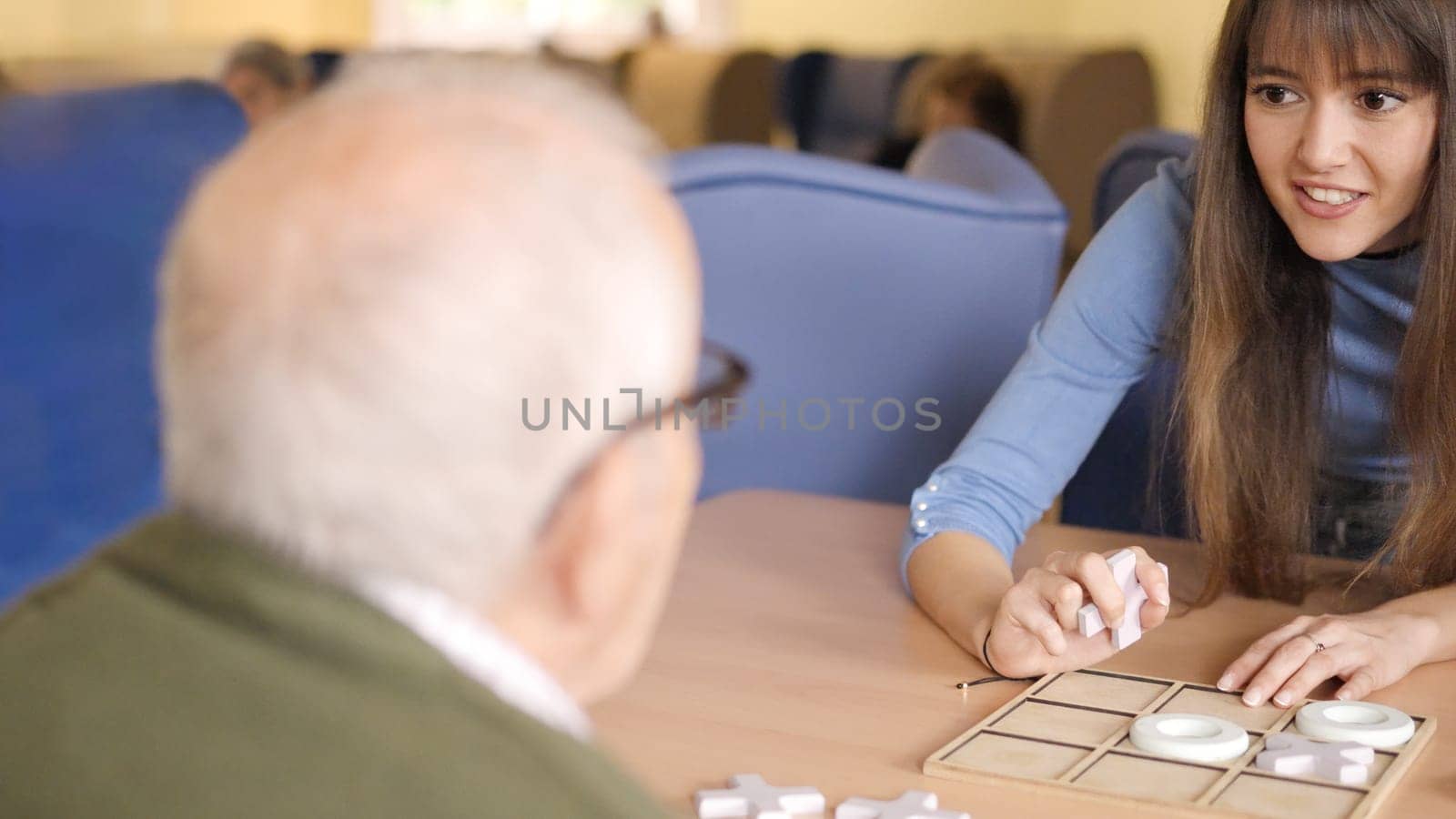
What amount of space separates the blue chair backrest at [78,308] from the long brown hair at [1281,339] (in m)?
1.07

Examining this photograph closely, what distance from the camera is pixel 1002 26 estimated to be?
5.85 m

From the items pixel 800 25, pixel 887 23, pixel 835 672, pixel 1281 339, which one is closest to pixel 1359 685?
pixel 835 672

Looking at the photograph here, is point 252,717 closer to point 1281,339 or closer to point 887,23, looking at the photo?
point 1281,339

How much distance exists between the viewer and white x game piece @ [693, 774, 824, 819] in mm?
846

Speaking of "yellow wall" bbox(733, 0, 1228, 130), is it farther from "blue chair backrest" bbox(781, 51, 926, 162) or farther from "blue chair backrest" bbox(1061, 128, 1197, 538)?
"blue chair backrest" bbox(1061, 128, 1197, 538)

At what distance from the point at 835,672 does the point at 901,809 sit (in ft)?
0.86

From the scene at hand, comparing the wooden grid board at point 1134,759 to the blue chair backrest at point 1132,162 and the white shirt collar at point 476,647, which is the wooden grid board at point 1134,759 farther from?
the blue chair backrest at point 1132,162

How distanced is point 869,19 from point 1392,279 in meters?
5.32

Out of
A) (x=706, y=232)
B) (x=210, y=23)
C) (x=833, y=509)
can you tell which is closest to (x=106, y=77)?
(x=706, y=232)

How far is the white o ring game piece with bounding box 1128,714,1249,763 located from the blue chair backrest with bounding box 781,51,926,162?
465 cm

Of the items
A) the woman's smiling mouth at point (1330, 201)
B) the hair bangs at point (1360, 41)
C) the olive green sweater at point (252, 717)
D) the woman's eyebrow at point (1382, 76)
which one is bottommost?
the olive green sweater at point (252, 717)

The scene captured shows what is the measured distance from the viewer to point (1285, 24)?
53.3 inches

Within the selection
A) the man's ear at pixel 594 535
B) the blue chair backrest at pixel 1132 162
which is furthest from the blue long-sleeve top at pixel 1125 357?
the man's ear at pixel 594 535

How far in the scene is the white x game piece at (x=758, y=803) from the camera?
0.85 metres
